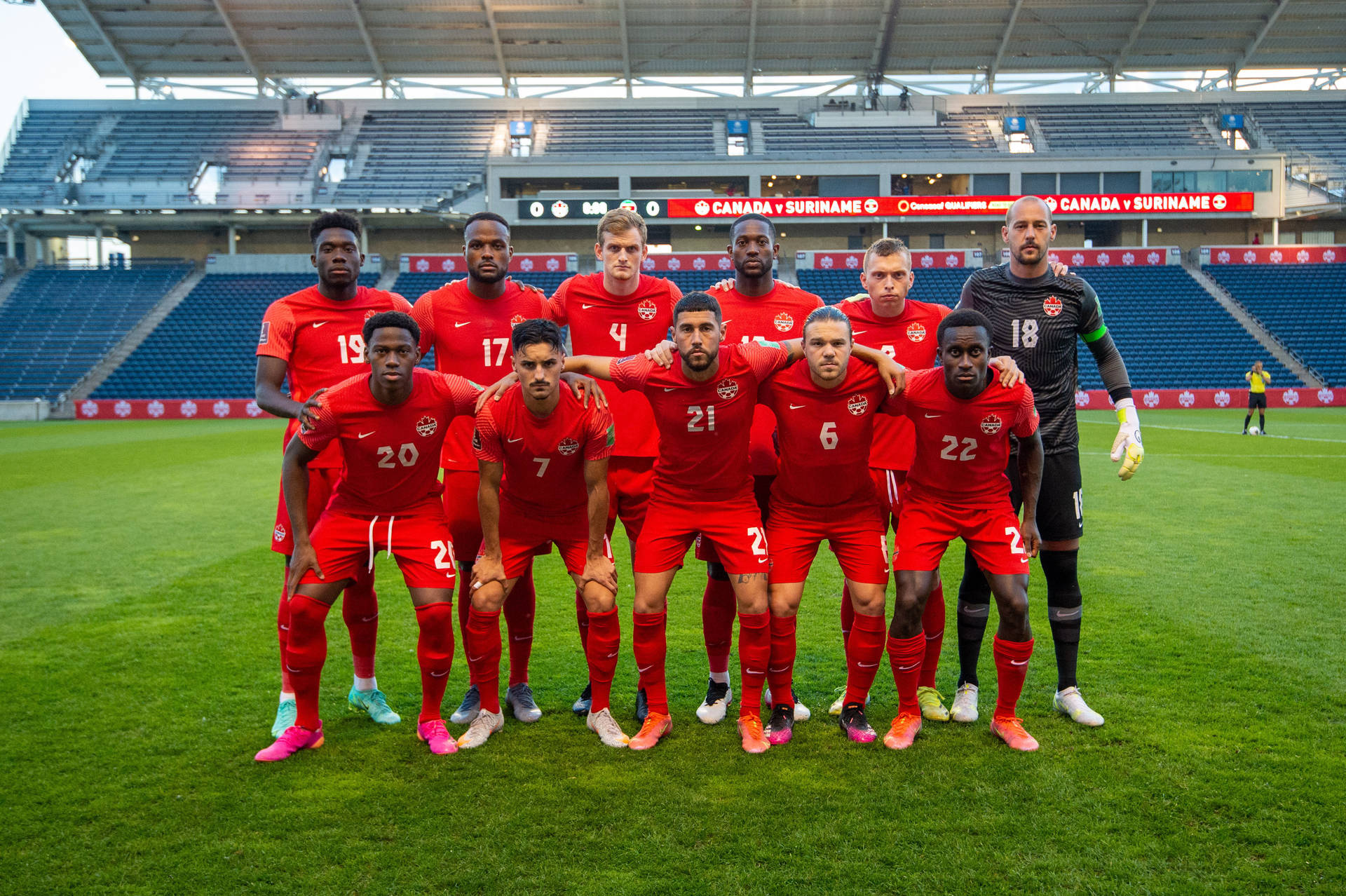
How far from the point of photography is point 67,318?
3462cm

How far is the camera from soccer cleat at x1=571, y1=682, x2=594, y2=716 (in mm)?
4582

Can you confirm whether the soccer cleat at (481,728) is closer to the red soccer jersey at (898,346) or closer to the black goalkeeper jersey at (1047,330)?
the red soccer jersey at (898,346)

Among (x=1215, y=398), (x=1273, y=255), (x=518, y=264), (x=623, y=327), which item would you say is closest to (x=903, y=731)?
(x=623, y=327)

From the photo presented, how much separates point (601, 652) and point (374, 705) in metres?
1.20

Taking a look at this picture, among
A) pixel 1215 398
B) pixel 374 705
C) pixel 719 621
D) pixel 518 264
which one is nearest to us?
pixel 374 705

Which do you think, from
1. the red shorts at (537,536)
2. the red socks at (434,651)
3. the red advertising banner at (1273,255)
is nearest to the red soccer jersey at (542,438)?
the red shorts at (537,536)

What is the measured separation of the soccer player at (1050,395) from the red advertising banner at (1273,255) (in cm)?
3787

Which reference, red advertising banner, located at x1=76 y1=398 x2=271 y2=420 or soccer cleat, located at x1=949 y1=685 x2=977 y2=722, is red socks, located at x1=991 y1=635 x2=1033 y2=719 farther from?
red advertising banner, located at x1=76 y1=398 x2=271 y2=420

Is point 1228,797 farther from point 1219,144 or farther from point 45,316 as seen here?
point 1219,144

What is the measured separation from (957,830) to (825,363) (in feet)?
6.41

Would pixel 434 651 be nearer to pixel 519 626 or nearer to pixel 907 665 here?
pixel 519 626

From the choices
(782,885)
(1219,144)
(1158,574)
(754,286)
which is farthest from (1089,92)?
(782,885)

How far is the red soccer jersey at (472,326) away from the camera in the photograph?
194 inches

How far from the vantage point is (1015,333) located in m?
4.65
